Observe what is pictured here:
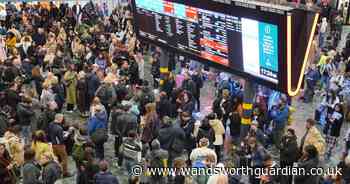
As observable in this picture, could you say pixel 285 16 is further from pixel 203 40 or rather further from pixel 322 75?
pixel 322 75

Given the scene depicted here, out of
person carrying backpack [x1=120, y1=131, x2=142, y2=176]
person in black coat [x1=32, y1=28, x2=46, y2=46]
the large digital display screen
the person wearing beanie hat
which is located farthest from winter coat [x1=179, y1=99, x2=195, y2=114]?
person in black coat [x1=32, y1=28, x2=46, y2=46]

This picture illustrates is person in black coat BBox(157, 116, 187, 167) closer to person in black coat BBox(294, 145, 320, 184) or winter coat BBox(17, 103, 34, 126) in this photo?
person in black coat BBox(294, 145, 320, 184)

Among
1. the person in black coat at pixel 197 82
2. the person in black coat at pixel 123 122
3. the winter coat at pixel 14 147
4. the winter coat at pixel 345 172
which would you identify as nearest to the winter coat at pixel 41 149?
the winter coat at pixel 14 147

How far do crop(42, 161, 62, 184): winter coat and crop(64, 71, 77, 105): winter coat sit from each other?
17.5ft

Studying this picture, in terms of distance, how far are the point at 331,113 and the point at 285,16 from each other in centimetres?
466

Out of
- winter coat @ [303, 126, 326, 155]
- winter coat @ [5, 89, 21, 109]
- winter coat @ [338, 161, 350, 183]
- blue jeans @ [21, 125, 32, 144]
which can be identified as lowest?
blue jeans @ [21, 125, 32, 144]

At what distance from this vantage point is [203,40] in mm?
12062

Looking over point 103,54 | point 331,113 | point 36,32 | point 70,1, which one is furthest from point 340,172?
point 70,1

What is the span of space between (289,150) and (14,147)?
5.17 metres

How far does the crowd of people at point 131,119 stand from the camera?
9789mm

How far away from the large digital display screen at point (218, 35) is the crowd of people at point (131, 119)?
47.8 inches

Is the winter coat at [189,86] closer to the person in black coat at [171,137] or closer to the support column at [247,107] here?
the support column at [247,107]

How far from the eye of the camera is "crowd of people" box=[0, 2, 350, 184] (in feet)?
32.1

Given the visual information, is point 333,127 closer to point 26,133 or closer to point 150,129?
point 150,129
